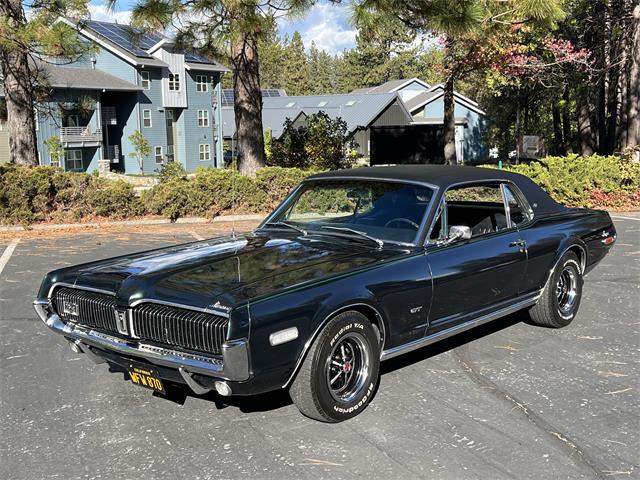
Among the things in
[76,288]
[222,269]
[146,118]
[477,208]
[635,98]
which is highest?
[146,118]

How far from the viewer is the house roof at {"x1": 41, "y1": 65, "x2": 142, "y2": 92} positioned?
38.1m

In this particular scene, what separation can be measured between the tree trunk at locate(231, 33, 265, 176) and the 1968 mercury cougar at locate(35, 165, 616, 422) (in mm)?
10785

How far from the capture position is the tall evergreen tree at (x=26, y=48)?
1284cm

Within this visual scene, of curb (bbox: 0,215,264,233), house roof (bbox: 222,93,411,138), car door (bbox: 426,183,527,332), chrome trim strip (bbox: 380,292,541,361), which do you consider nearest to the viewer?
chrome trim strip (bbox: 380,292,541,361)

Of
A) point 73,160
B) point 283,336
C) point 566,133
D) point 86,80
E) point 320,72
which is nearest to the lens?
point 283,336

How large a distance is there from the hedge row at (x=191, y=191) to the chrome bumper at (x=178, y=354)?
9682mm

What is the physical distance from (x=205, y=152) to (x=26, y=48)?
1392 inches

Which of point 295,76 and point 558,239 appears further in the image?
point 295,76

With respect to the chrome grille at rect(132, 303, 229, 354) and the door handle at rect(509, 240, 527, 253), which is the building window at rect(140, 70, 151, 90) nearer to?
A: the door handle at rect(509, 240, 527, 253)

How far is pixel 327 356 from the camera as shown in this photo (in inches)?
159

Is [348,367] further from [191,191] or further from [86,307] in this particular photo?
[191,191]

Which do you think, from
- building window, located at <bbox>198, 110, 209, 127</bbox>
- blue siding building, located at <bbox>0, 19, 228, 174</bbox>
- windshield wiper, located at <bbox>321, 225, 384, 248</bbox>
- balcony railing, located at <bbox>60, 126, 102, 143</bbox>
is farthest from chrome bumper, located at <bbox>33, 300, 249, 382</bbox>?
building window, located at <bbox>198, 110, 209, 127</bbox>

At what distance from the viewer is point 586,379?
4.96 metres

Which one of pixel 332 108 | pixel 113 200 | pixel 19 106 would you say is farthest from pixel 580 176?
pixel 332 108
